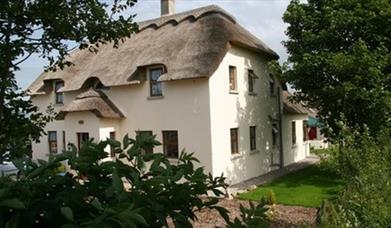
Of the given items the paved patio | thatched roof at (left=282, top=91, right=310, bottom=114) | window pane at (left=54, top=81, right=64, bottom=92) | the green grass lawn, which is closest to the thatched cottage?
window pane at (left=54, top=81, right=64, bottom=92)

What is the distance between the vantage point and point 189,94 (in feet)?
66.1

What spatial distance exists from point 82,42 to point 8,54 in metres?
1.06

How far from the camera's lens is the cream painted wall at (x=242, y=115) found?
19.9 metres

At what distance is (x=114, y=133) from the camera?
74.8ft

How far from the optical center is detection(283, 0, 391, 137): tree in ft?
61.7

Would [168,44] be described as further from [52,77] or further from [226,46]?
[52,77]

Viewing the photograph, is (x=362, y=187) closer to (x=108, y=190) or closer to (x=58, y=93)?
(x=108, y=190)

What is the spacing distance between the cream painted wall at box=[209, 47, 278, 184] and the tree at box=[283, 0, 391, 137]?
2.41m

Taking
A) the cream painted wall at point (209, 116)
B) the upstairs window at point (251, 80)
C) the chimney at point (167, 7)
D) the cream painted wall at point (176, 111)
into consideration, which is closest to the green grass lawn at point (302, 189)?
the cream painted wall at point (209, 116)

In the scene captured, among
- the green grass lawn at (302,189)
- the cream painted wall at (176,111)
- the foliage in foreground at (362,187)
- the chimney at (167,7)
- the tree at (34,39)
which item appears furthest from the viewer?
the chimney at (167,7)

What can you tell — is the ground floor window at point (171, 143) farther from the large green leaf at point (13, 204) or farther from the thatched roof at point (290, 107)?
the large green leaf at point (13, 204)

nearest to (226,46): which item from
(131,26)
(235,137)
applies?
(235,137)

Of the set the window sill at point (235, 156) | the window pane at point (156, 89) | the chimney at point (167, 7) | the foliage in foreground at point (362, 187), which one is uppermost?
the chimney at point (167, 7)

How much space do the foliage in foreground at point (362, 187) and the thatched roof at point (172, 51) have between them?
357 inches
